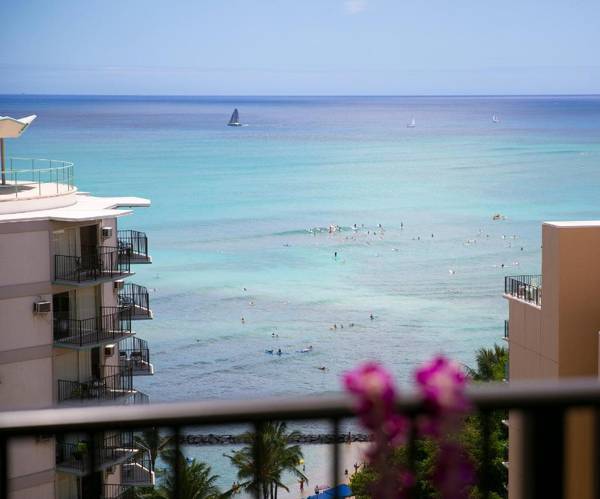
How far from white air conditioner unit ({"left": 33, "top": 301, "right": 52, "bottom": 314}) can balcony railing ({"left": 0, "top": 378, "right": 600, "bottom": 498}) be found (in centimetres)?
2501

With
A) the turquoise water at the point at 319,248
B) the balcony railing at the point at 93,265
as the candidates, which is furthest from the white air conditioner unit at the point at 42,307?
the turquoise water at the point at 319,248

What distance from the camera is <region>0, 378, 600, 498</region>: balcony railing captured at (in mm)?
3172

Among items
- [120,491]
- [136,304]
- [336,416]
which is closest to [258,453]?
[336,416]

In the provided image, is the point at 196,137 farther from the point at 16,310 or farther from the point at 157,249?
the point at 16,310

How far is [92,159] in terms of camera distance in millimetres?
152250

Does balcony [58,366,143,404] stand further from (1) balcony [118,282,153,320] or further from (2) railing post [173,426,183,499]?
(2) railing post [173,426,183,499]

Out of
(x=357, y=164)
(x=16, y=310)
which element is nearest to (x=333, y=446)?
(x=16, y=310)

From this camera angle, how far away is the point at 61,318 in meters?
28.8

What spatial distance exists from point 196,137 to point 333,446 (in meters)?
198

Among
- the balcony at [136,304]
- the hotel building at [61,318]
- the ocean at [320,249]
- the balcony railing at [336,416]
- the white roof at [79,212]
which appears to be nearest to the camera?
Result: the balcony railing at [336,416]

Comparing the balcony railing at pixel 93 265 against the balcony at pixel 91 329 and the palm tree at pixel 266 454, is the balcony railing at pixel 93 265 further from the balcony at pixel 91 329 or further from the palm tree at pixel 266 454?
the palm tree at pixel 266 454

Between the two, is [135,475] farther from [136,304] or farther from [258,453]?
[258,453]

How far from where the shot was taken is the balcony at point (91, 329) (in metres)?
28.5

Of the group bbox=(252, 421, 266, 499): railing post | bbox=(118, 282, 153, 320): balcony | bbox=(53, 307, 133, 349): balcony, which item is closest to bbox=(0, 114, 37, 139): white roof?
bbox=(53, 307, 133, 349): balcony
